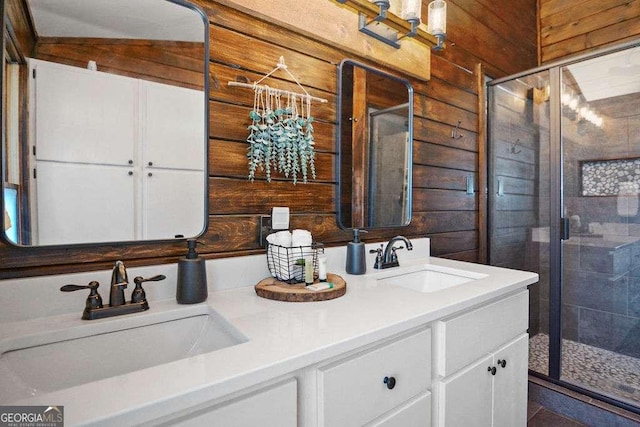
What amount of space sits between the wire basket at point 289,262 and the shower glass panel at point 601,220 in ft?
5.73

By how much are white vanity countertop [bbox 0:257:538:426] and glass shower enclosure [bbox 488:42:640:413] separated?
3.54 ft

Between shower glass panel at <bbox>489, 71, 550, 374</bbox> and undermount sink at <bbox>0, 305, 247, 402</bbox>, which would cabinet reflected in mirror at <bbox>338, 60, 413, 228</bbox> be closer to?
undermount sink at <bbox>0, 305, 247, 402</bbox>

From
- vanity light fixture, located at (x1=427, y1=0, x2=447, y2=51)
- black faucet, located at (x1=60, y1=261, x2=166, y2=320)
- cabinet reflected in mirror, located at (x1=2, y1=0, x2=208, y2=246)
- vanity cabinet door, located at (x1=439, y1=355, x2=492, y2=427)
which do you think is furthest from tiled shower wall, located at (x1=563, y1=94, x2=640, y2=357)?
black faucet, located at (x1=60, y1=261, x2=166, y2=320)

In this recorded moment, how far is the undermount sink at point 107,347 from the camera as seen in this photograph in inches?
28.2

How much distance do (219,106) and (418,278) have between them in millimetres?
1112

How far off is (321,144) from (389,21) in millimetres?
628

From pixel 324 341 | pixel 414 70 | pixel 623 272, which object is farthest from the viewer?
pixel 623 272

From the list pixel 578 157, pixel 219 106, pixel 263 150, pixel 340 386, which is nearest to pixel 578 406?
pixel 578 157

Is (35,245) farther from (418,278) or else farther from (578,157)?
(578,157)

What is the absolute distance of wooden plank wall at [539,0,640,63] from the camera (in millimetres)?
2172

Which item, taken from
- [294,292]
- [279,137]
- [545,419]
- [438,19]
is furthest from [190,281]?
[545,419]

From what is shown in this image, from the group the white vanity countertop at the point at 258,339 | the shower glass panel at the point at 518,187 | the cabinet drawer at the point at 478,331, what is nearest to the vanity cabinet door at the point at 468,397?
the cabinet drawer at the point at 478,331

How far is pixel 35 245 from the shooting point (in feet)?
2.81

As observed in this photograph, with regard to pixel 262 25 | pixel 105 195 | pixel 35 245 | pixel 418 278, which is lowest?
pixel 418 278
